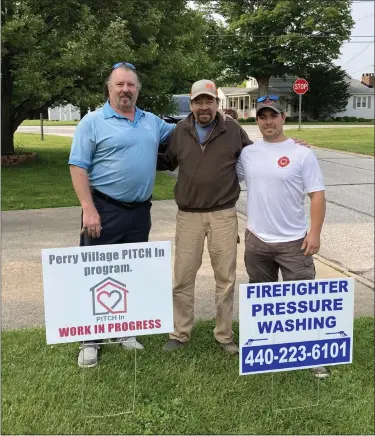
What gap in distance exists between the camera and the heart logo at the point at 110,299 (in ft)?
9.59

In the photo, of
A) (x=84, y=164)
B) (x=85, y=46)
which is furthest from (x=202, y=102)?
(x=85, y=46)

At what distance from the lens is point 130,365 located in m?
3.46

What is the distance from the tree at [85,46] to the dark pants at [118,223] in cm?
777

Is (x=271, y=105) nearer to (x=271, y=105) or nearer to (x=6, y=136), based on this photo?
(x=271, y=105)

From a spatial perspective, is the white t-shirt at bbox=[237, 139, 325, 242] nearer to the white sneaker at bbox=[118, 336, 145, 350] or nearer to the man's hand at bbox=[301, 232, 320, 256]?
the man's hand at bbox=[301, 232, 320, 256]

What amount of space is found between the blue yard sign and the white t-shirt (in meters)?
0.47

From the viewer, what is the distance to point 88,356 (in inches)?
135

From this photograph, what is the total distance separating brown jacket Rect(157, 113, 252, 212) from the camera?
3.41 meters

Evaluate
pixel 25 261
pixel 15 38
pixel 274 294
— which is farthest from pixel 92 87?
pixel 274 294

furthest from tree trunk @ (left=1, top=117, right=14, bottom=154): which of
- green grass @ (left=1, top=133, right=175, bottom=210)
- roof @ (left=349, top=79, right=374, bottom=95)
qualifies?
roof @ (left=349, top=79, right=374, bottom=95)

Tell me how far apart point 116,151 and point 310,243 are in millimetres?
1356

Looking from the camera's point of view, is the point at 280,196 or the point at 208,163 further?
the point at 208,163

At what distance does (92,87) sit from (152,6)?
7.91ft

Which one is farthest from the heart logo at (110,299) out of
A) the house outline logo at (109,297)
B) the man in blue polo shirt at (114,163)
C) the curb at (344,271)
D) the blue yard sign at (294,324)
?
the curb at (344,271)
